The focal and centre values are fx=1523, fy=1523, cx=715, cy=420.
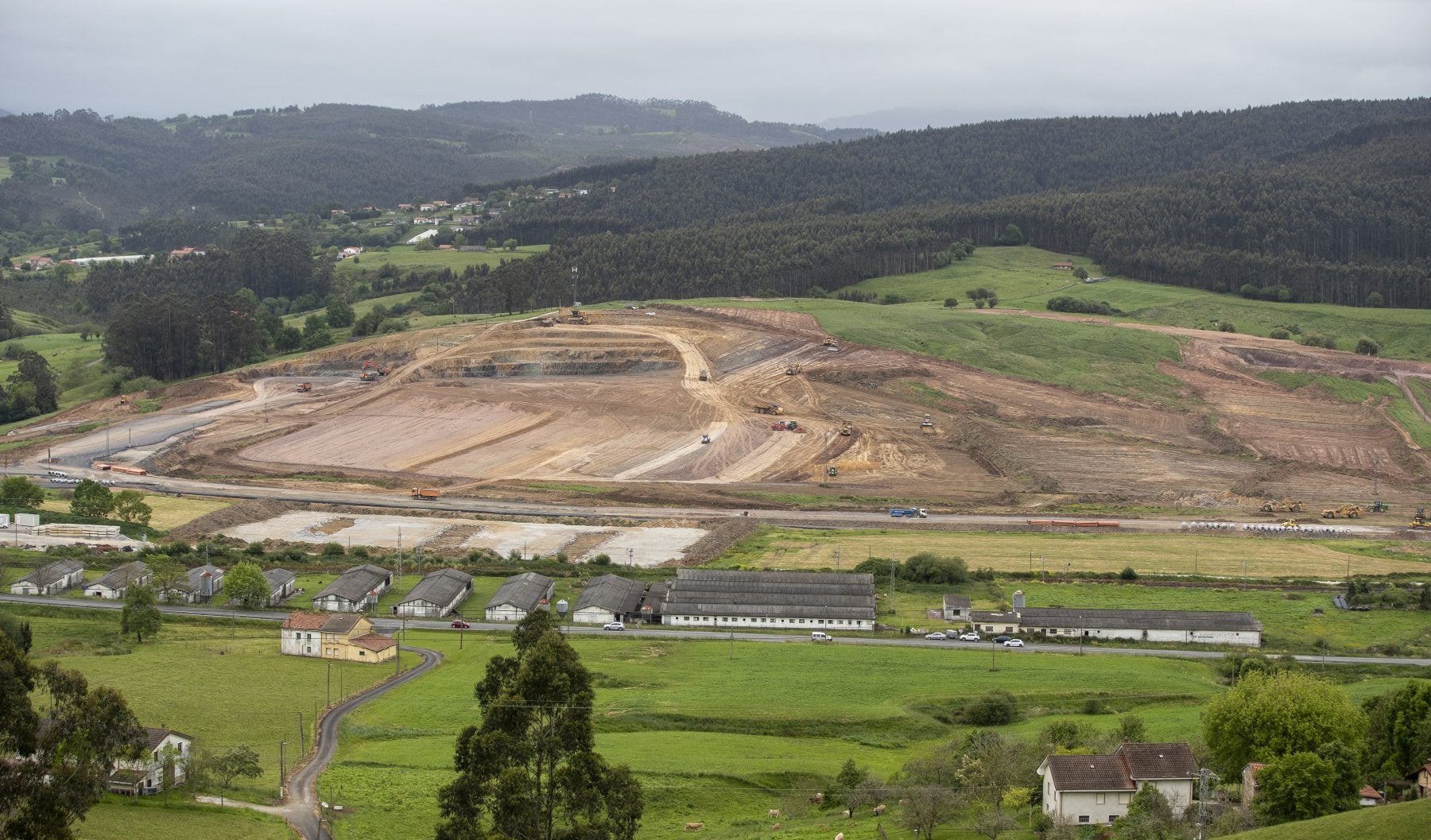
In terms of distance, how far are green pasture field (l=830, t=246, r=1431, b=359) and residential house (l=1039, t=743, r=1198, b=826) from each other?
11656 cm

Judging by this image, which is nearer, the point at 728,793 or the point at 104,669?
the point at 728,793

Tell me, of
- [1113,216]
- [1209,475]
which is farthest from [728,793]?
[1113,216]

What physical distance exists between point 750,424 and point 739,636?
5238 centimetres

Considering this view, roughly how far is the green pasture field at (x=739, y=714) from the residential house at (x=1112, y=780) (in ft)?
10.1

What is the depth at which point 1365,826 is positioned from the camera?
3156 cm

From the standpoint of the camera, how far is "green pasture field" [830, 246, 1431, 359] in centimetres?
15138

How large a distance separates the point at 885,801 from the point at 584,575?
38.9 meters

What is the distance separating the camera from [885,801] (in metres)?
43.6

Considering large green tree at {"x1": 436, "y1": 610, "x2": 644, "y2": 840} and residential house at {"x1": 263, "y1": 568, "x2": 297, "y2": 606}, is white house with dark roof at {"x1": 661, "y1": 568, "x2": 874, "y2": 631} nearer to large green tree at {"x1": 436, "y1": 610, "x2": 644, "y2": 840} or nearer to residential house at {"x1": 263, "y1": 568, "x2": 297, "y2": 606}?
residential house at {"x1": 263, "y1": 568, "x2": 297, "y2": 606}

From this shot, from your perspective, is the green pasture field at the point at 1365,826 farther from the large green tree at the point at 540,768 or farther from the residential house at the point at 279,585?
the residential house at the point at 279,585

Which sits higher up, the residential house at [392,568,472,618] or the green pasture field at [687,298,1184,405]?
the green pasture field at [687,298,1184,405]

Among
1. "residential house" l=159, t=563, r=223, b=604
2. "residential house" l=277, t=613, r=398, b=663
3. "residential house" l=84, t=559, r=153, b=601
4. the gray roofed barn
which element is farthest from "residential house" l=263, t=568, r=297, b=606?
"residential house" l=277, t=613, r=398, b=663

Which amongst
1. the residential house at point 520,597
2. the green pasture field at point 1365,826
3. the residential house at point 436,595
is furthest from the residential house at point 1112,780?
the residential house at point 436,595

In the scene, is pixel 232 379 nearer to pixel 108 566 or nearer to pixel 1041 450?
pixel 108 566
